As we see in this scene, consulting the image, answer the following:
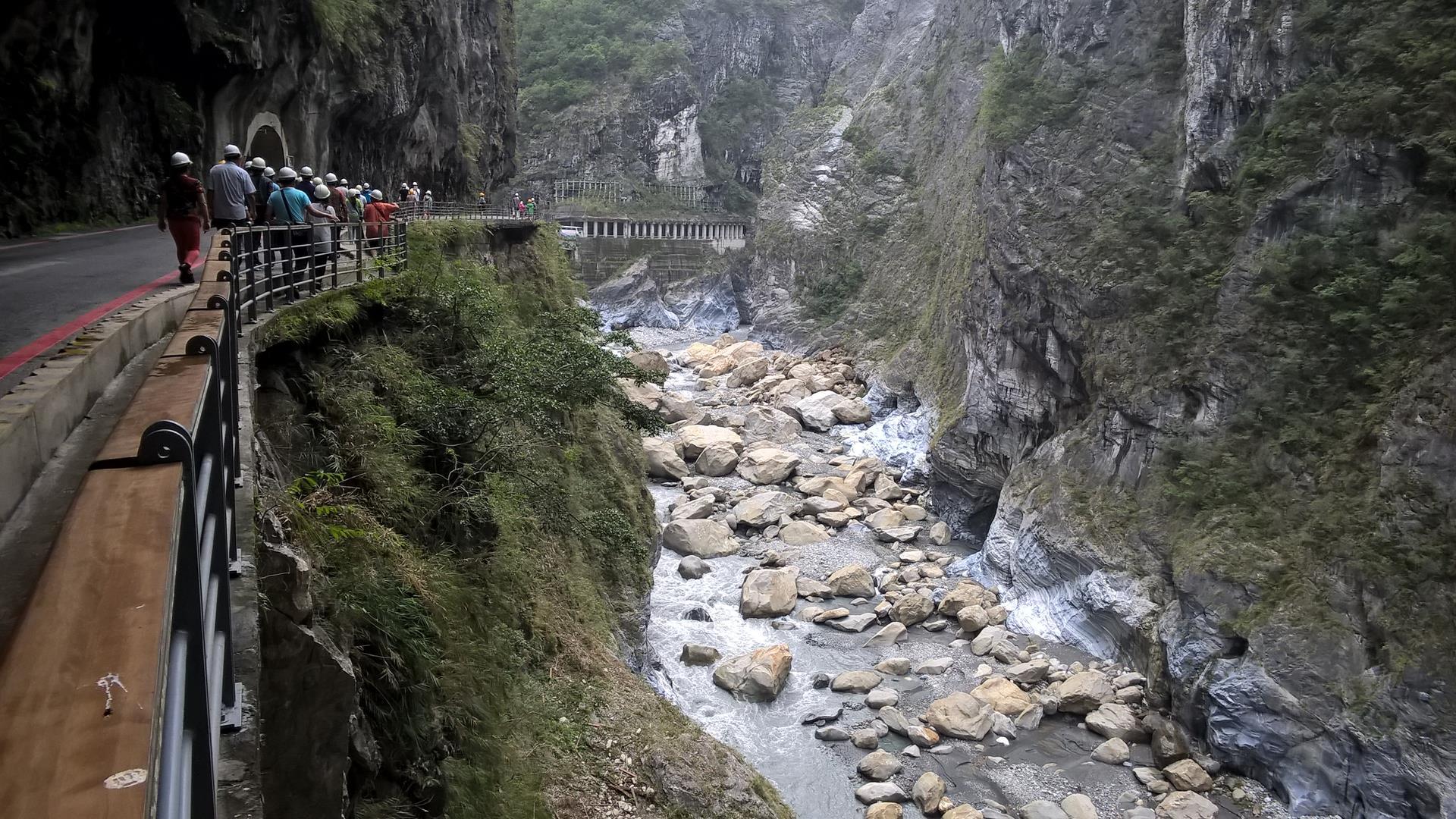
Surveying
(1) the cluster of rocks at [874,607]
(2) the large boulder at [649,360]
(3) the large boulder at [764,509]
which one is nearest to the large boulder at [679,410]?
(1) the cluster of rocks at [874,607]

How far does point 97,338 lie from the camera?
4.86 m

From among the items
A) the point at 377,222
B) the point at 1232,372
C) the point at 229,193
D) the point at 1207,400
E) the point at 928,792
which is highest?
the point at 229,193

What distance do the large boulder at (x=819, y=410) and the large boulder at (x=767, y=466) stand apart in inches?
242

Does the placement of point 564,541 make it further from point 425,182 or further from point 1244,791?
point 425,182

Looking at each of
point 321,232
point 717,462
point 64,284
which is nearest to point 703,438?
point 717,462

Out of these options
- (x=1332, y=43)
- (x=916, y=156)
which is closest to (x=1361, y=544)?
(x=1332, y=43)

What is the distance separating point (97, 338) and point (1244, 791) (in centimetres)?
1719

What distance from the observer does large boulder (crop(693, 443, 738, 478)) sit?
32.7m

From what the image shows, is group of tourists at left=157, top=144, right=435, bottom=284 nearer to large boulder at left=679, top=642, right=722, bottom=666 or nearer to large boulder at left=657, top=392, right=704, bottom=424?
large boulder at left=679, top=642, right=722, bottom=666

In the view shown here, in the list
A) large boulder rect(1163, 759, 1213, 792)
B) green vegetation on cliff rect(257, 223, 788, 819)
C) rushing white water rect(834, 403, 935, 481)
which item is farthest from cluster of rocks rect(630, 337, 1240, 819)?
green vegetation on cliff rect(257, 223, 788, 819)

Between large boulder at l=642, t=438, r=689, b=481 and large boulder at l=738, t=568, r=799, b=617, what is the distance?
8.86 meters

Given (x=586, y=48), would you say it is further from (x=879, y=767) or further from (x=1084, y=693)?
(x=879, y=767)

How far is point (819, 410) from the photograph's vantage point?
4044 cm

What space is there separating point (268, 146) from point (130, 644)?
77.5 ft
